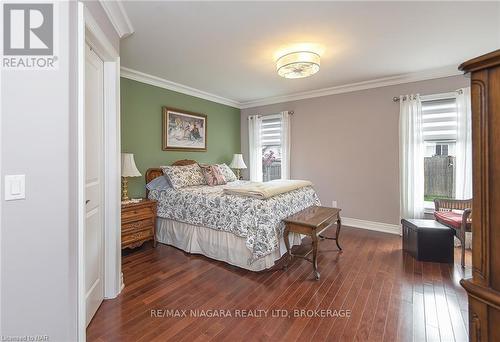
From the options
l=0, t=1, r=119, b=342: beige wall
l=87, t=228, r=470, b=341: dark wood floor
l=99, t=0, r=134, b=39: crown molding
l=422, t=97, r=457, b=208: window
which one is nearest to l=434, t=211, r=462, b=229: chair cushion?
l=87, t=228, r=470, b=341: dark wood floor

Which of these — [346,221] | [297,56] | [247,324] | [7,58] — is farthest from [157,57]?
[346,221]

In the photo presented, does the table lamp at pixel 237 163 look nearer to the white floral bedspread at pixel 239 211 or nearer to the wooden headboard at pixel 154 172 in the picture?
the wooden headboard at pixel 154 172

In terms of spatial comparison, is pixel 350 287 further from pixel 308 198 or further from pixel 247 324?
pixel 308 198

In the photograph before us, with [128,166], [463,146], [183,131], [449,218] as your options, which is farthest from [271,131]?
[449,218]

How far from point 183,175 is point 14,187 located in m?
2.61

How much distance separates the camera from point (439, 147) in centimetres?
359

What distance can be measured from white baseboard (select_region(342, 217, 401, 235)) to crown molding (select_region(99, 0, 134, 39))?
4.13 m

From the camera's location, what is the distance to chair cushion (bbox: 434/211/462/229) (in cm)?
273

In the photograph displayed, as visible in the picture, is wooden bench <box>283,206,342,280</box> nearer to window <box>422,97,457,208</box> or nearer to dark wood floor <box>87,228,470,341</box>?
dark wood floor <box>87,228,470,341</box>

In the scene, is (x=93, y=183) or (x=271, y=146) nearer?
(x=93, y=183)

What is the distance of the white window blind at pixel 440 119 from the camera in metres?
3.45

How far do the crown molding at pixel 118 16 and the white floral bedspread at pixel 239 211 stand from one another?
1914 mm

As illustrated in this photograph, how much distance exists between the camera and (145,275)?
248 cm

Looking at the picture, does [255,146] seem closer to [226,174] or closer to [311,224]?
[226,174]
